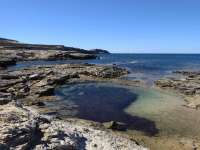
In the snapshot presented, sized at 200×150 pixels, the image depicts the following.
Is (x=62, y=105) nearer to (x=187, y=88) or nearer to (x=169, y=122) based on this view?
(x=169, y=122)

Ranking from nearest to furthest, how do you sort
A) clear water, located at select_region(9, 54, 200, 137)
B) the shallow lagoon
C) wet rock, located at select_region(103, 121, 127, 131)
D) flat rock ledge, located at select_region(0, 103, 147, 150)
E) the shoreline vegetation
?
flat rock ledge, located at select_region(0, 103, 147, 150) < the shoreline vegetation < wet rock, located at select_region(103, 121, 127, 131) < the shallow lagoon < clear water, located at select_region(9, 54, 200, 137)

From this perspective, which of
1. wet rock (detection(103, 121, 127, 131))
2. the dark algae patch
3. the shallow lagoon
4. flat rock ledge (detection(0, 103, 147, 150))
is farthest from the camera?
→ the dark algae patch

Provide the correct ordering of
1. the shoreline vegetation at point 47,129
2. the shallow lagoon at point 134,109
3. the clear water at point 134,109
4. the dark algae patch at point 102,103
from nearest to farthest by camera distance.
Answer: the shoreline vegetation at point 47,129
the shallow lagoon at point 134,109
the clear water at point 134,109
the dark algae patch at point 102,103

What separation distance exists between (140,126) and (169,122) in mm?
3357

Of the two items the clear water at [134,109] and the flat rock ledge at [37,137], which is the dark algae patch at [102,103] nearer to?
the clear water at [134,109]

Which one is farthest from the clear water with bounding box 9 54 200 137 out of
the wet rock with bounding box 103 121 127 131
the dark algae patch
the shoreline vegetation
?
the shoreline vegetation

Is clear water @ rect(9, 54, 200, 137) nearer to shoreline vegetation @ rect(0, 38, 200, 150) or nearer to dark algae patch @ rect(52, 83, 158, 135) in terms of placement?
dark algae patch @ rect(52, 83, 158, 135)

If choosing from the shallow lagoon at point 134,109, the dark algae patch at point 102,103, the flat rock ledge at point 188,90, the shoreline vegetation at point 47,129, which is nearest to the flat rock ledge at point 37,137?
the shoreline vegetation at point 47,129

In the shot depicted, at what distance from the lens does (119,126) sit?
26.2 meters

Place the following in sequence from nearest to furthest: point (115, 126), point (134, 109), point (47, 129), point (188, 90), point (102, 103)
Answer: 1. point (47, 129)
2. point (115, 126)
3. point (134, 109)
4. point (102, 103)
5. point (188, 90)

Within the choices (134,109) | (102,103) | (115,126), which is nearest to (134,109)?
(134,109)

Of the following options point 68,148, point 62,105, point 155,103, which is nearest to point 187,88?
point 155,103

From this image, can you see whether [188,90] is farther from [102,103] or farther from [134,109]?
[102,103]

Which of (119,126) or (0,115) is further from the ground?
(0,115)
